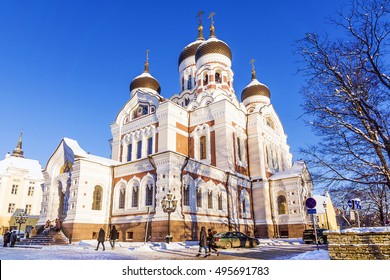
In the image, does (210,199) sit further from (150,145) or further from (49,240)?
(49,240)

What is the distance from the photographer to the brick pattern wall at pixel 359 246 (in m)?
8.06

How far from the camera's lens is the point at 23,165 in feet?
141

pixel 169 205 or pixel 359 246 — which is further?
pixel 169 205

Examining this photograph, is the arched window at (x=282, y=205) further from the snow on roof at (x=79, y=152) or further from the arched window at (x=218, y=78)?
the snow on roof at (x=79, y=152)

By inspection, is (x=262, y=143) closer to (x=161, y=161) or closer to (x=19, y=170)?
(x=161, y=161)

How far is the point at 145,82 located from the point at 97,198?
1628 cm

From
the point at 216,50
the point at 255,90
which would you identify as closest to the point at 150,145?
the point at 216,50

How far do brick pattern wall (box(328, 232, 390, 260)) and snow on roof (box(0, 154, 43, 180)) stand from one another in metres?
42.1

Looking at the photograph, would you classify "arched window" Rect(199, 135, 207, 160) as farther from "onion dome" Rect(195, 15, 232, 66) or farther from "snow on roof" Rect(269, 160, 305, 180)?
"onion dome" Rect(195, 15, 232, 66)

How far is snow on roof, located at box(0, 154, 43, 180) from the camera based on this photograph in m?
40.8

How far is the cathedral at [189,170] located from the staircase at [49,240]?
424mm

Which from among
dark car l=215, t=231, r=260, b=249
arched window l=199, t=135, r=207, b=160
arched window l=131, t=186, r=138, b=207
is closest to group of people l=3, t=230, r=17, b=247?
arched window l=131, t=186, r=138, b=207
